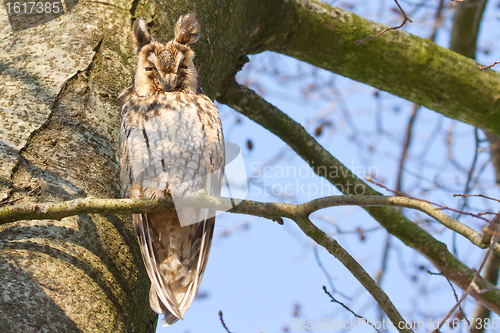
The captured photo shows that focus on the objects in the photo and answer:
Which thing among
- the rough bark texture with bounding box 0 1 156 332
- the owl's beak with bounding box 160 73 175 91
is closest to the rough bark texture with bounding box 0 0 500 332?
the rough bark texture with bounding box 0 1 156 332

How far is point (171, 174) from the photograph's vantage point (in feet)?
6.47

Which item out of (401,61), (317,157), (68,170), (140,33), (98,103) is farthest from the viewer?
(401,61)

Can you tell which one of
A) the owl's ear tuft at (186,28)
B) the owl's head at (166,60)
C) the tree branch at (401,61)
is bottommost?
the owl's head at (166,60)

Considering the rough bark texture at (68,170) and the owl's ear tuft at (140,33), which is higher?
the owl's ear tuft at (140,33)

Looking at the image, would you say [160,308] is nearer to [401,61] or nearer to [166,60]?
[166,60]

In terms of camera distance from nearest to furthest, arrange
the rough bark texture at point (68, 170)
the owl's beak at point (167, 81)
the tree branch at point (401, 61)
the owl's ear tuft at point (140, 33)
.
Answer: the rough bark texture at point (68, 170)
the owl's ear tuft at point (140, 33)
the owl's beak at point (167, 81)
the tree branch at point (401, 61)

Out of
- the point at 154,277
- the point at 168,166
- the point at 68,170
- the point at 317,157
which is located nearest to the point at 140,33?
the point at 168,166

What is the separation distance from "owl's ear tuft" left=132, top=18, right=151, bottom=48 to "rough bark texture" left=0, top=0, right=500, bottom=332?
0.17 ft

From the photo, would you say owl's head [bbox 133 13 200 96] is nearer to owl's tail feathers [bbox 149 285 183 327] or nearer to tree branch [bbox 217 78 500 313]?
tree branch [bbox 217 78 500 313]

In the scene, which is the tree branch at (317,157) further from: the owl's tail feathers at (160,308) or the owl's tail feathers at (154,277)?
the owl's tail feathers at (160,308)

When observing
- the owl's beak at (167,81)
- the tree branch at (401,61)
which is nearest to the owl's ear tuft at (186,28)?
the owl's beak at (167,81)

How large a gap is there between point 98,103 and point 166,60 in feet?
1.52

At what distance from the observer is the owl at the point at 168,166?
1810mm

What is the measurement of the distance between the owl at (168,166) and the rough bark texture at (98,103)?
73 mm
